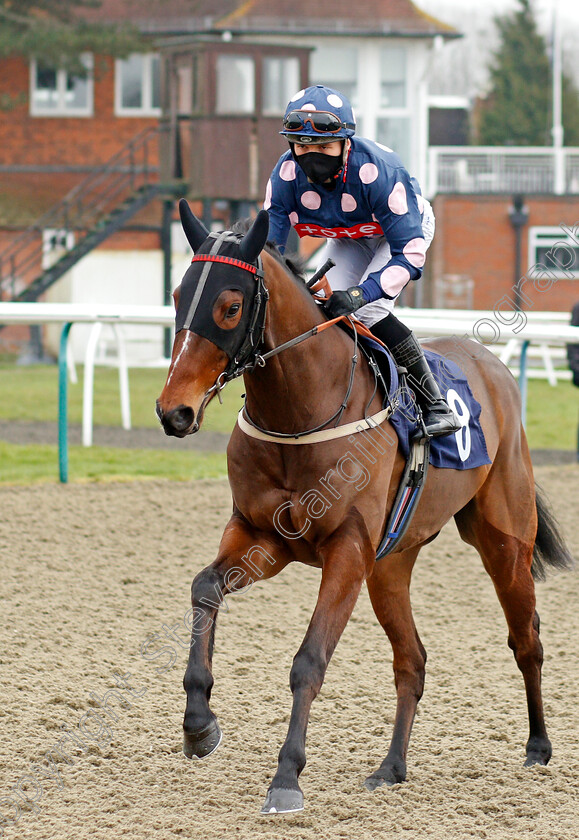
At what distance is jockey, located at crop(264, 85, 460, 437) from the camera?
11.0 ft

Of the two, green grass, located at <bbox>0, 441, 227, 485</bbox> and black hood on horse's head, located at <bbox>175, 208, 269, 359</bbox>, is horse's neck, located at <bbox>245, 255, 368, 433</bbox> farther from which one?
green grass, located at <bbox>0, 441, 227, 485</bbox>

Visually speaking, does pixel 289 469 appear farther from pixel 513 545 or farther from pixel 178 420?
pixel 513 545

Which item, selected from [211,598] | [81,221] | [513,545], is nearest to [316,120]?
[211,598]

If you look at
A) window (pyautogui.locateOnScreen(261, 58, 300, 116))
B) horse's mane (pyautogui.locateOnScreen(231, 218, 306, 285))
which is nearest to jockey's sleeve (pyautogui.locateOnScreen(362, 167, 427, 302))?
horse's mane (pyautogui.locateOnScreen(231, 218, 306, 285))

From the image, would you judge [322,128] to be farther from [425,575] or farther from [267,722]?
[425,575]

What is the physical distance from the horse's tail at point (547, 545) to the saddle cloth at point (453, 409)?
519 mm

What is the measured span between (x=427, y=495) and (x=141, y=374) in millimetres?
12817

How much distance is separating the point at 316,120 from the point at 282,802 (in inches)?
75.3

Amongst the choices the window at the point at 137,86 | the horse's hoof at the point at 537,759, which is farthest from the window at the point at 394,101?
the horse's hoof at the point at 537,759

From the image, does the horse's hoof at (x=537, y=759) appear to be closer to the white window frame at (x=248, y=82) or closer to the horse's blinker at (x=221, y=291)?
the horse's blinker at (x=221, y=291)

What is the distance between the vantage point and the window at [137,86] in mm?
22656

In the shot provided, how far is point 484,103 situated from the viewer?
4234 centimetres

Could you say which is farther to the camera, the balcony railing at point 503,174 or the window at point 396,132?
the balcony railing at point 503,174

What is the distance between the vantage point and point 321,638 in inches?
122
